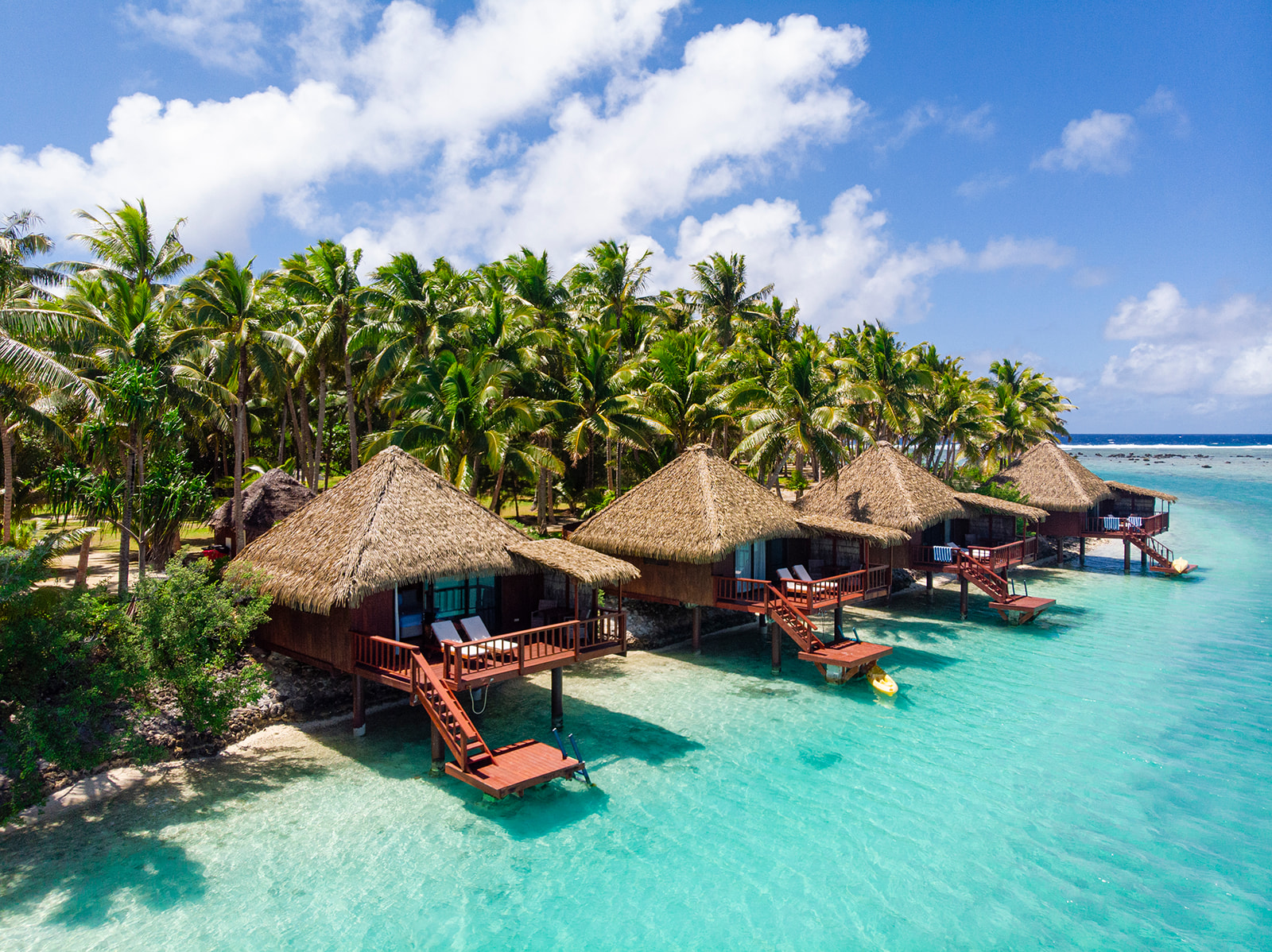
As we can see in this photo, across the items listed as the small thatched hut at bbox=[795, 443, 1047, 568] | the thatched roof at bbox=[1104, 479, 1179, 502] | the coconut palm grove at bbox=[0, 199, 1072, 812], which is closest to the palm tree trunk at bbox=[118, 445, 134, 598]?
the coconut palm grove at bbox=[0, 199, 1072, 812]

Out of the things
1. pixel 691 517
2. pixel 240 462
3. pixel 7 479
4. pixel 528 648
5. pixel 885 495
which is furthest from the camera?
pixel 885 495

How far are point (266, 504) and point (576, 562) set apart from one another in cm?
1306

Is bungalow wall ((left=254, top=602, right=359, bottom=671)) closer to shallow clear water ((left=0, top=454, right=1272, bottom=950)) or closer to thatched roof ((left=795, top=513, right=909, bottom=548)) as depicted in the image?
shallow clear water ((left=0, top=454, right=1272, bottom=950))

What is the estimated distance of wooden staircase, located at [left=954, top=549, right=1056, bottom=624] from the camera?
993 inches

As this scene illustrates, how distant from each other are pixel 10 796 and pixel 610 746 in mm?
9648

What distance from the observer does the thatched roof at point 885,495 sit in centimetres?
2525

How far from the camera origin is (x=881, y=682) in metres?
18.2

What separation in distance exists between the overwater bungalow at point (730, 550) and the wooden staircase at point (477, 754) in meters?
7.47

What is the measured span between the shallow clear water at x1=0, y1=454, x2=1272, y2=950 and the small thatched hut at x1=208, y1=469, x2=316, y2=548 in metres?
10.3

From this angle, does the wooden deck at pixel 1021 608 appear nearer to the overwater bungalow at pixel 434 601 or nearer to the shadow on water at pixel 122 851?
the overwater bungalow at pixel 434 601

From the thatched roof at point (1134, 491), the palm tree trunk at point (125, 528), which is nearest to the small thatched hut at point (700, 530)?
the palm tree trunk at point (125, 528)

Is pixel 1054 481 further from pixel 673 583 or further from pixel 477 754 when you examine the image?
pixel 477 754

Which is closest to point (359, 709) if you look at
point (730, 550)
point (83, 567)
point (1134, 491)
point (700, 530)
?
point (83, 567)

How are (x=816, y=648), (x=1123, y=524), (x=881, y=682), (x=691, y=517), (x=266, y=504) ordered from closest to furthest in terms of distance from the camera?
1. (x=881, y=682)
2. (x=816, y=648)
3. (x=691, y=517)
4. (x=266, y=504)
5. (x=1123, y=524)
